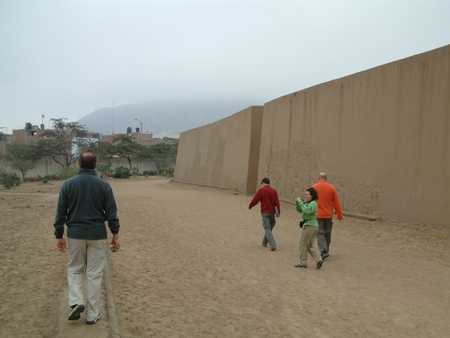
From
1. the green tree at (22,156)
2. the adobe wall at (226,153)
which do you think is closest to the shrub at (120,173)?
the green tree at (22,156)

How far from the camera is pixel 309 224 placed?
19.2ft

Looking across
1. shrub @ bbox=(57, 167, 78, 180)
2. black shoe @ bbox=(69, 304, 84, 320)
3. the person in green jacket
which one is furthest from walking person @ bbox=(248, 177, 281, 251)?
shrub @ bbox=(57, 167, 78, 180)

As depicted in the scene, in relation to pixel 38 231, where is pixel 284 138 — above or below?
above

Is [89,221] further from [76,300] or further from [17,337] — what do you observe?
[17,337]

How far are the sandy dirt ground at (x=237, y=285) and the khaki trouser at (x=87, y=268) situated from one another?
223 millimetres

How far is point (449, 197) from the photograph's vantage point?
24.9 ft

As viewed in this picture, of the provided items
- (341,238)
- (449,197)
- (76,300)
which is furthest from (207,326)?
(449,197)

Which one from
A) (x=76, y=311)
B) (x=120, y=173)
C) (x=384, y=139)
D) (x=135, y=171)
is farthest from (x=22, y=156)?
(x=76, y=311)

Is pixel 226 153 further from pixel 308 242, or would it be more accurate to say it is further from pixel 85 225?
pixel 85 225

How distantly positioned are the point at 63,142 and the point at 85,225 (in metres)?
38.7

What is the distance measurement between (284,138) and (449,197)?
7525mm

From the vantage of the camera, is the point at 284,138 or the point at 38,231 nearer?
the point at 38,231

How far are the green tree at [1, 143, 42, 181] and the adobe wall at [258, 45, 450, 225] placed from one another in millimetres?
29213

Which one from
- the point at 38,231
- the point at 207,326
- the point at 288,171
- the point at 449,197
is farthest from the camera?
the point at 288,171
